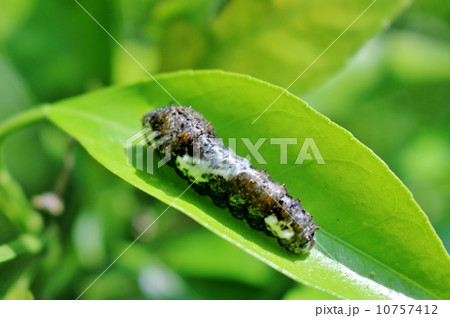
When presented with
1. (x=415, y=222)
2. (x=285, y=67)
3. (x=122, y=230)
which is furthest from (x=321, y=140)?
(x=122, y=230)

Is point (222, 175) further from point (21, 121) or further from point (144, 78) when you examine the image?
point (21, 121)

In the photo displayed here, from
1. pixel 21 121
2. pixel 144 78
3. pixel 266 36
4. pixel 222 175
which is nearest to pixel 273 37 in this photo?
pixel 266 36

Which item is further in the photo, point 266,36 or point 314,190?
point 266,36

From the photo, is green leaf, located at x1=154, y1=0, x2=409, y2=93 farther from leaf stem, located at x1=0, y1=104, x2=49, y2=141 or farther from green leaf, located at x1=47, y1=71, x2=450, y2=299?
leaf stem, located at x1=0, y1=104, x2=49, y2=141

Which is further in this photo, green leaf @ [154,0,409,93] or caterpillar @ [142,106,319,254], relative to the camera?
green leaf @ [154,0,409,93]

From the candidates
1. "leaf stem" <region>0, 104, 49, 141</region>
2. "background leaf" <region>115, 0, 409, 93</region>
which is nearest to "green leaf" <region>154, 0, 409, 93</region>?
"background leaf" <region>115, 0, 409, 93</region>

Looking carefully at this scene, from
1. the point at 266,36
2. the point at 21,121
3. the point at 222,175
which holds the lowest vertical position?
the point at 222,175

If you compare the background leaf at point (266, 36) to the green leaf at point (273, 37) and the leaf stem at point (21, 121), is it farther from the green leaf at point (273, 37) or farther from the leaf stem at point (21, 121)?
the leaf stem at point (21, 121)
